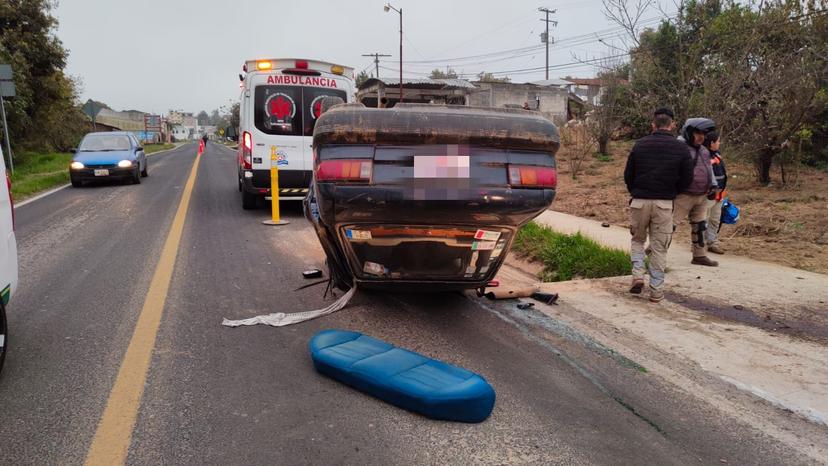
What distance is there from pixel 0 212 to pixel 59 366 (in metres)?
1.06

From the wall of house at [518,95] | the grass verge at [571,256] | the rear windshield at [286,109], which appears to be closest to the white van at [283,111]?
the rear windshield at [286,109]

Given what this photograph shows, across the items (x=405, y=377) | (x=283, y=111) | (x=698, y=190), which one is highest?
(x=283, y=111)

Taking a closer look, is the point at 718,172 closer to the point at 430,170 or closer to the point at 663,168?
the point at 663,168

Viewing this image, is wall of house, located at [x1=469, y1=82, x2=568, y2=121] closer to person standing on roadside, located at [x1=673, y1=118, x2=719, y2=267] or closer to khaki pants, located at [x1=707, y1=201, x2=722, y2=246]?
khaki pants, located at [x1=707, y1=201, x2=722, y2=246]

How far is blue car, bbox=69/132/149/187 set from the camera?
14.9 m

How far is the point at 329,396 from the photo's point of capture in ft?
11.1

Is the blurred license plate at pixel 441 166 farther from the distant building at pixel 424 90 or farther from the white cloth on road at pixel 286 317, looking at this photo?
the distant building at pixel 424 90

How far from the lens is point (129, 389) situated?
344 centimetres

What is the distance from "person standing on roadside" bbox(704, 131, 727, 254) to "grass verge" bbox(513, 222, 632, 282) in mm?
1459

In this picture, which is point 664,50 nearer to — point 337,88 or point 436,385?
point 337,88

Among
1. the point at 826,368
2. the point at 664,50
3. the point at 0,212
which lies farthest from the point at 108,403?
the point at 664,50

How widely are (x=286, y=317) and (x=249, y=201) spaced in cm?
680

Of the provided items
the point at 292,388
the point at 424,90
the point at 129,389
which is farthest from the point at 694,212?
the point at 424,90

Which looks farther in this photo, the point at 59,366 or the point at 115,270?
the point at 115,270
